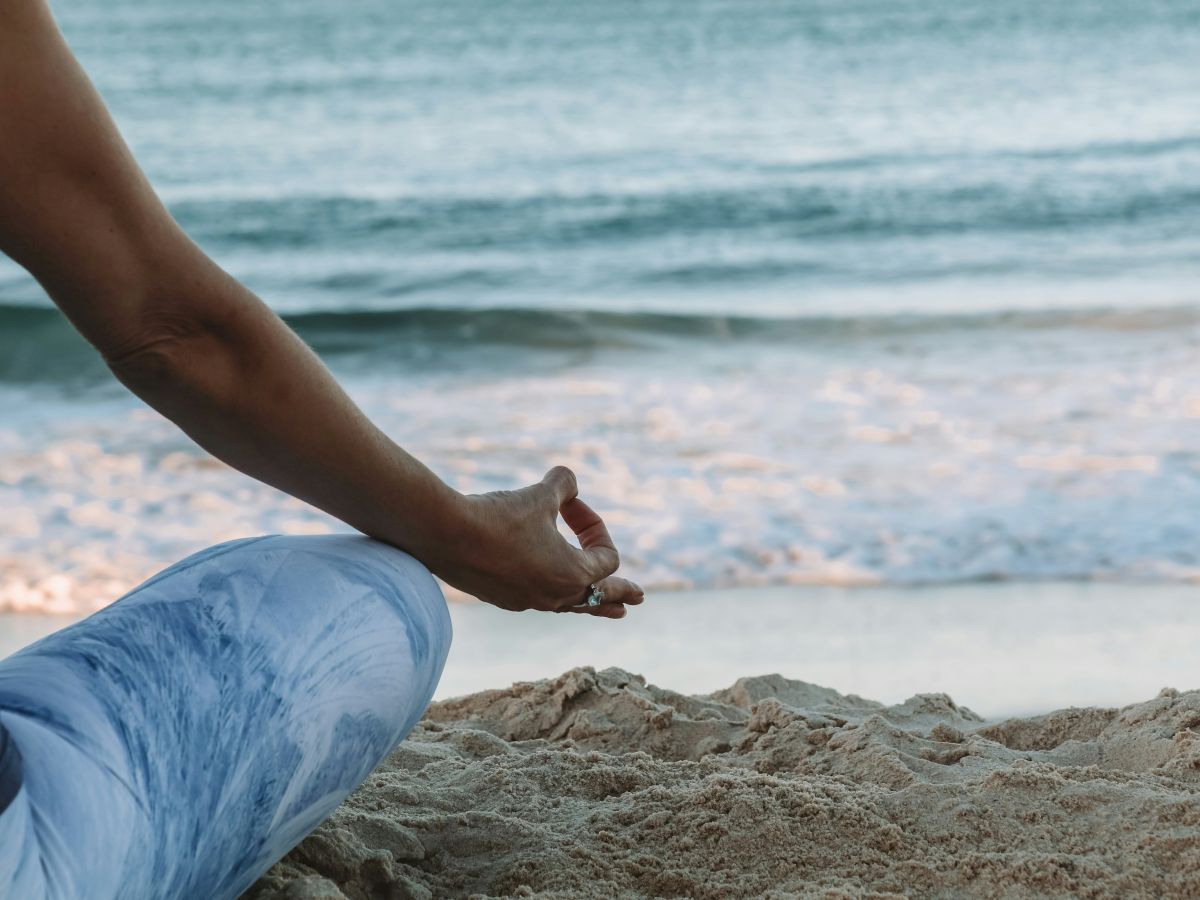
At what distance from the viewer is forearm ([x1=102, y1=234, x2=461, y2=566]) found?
3.69 ft

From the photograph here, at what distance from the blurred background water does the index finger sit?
181cm

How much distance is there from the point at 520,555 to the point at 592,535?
300mm

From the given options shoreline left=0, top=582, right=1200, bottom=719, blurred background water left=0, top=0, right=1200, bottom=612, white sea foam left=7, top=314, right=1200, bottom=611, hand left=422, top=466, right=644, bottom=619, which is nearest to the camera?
hand left=422, top=466, right=644, bottom=619

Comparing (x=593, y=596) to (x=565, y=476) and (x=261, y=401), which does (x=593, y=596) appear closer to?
(x=565, y=476)

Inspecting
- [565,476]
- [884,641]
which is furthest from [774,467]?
[565,476]

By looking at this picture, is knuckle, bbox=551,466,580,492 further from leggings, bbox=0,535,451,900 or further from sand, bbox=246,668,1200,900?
sand, bbox=246,668,1200,900

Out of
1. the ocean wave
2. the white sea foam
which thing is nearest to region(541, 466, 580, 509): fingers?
the white sea foam

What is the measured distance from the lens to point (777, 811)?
173 cm

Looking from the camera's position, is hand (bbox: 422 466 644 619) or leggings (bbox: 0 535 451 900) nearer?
leggings (bbox: 0 535 451 900)

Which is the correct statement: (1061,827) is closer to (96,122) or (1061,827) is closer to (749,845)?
(749,845)

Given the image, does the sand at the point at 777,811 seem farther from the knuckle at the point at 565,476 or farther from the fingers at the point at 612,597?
the knuckle at the point at 565,476

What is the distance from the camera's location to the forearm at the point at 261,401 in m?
1.13

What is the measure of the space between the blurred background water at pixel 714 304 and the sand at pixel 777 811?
1.35 metres

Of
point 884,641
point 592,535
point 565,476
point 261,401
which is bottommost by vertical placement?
point 884,641
